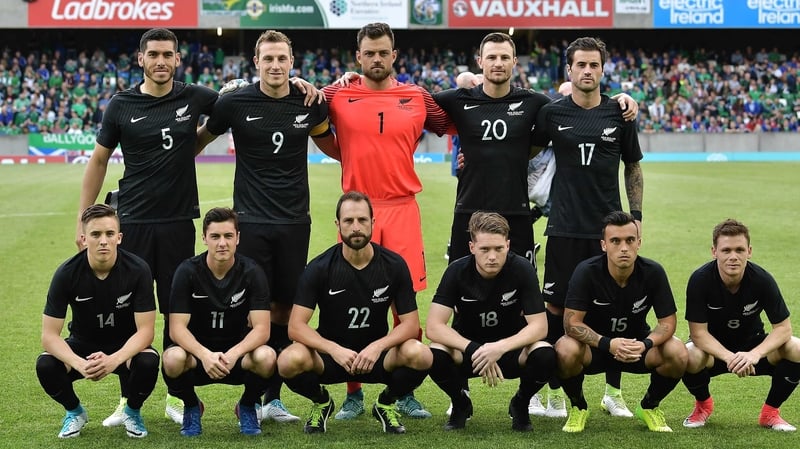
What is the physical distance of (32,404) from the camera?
20.3 ft

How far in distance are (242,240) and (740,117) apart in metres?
36.3

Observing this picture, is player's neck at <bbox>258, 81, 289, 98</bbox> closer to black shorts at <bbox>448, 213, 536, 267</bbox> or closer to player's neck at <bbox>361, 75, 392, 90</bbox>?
player's neck at <bbox>361, 75, 392, 90</bbox>

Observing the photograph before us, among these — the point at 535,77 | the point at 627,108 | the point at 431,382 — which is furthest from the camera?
the point at 535,77

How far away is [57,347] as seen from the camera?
542 cm

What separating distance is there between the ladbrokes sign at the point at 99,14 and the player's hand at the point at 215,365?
3665 cm

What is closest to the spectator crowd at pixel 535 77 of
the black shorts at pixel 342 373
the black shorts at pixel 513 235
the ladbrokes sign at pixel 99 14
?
the ladbrokes sign at pixel 99 14

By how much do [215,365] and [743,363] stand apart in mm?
2798

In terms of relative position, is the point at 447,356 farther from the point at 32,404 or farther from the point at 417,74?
the point at 417,74

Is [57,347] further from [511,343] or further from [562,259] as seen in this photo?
[562,259]

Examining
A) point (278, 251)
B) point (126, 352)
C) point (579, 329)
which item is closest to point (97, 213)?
point (126, 352)

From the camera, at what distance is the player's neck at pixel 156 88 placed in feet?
20.4

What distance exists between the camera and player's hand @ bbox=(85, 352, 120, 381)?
5348 mm

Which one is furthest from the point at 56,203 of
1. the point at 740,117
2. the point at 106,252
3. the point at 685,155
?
the point at 740,117

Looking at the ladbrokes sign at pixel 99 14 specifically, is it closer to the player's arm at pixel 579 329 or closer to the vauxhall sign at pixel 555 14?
the vauxhall sign at pixel 555 14
